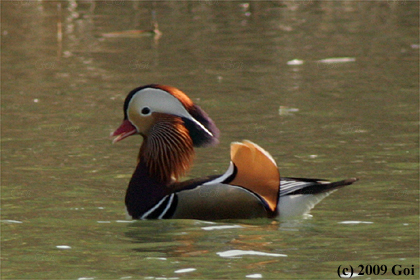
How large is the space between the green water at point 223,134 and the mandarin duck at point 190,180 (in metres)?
0.14

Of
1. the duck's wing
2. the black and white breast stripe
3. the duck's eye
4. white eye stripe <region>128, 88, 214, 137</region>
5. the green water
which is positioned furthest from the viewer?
the duck's eye

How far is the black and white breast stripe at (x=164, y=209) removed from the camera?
761 centimetres

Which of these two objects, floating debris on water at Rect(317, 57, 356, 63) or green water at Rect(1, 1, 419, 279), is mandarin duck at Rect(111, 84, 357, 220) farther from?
floating debris on water at Rect(317, 57, 356, 63)

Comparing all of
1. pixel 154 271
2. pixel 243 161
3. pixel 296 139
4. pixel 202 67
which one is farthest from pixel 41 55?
pixel 154 271

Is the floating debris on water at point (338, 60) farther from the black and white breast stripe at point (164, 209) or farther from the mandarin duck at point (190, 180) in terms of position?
the black and white breast stripe at point (164, 209)

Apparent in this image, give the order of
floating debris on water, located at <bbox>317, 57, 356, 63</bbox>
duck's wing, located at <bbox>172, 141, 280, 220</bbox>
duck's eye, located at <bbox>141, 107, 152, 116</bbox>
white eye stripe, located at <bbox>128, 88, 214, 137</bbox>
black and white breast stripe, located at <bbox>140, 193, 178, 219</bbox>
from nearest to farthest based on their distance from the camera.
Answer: duck's wing, located at <bbox>172, 141, 280, 220</bbox>, black and white breast stripe, located at <bbox>140, 193, 178, 219</bbox>, white eye stripe, located at <bbox>128, 88, 214, 137</bbox>, duck's eye, located at <bbox>141, 107, 152, 116</bbox>, floating debris on water, located at <bbox>317, 57, 356, 63</bbox>

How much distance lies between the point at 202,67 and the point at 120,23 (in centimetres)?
633

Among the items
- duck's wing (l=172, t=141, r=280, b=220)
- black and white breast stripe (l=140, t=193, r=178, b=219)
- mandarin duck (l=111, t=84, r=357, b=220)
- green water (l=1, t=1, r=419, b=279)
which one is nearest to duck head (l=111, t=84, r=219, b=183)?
mandarin duck (l=111, t=84, r=357, b=220)

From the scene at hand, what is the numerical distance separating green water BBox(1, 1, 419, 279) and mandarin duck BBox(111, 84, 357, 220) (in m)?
0.14

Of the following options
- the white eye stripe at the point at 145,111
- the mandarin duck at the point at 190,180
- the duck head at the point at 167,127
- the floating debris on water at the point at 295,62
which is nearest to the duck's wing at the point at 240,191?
the mandarin duck at the point at 190,180

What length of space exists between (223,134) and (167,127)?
2.99m

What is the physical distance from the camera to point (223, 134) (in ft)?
35.6

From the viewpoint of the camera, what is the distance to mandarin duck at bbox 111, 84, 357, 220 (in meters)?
7.49

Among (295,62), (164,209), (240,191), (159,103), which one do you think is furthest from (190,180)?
(295,62)
